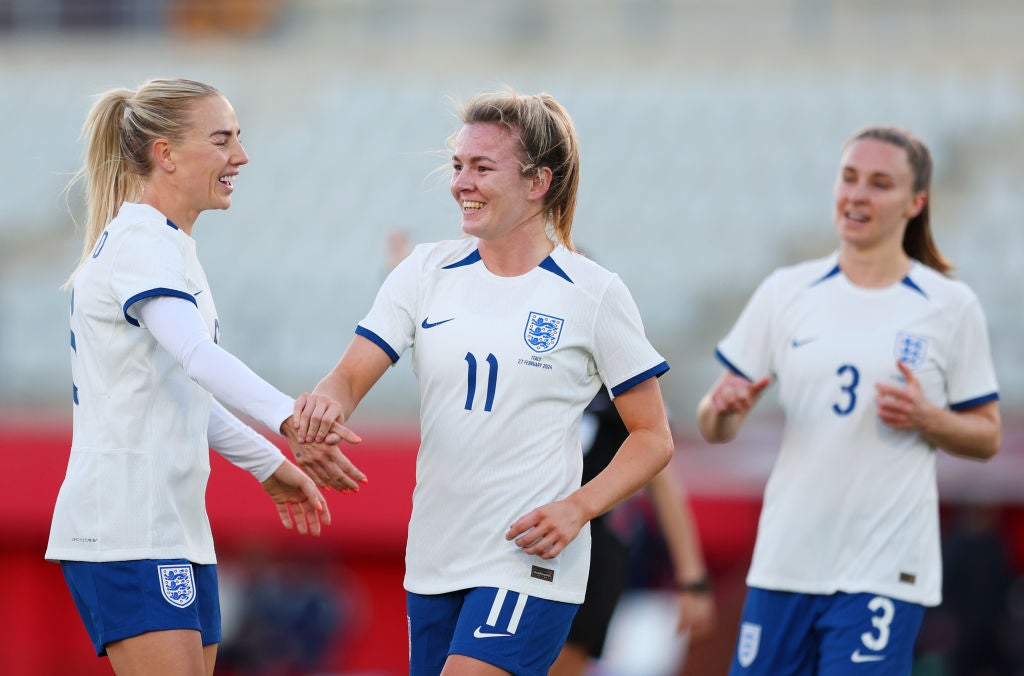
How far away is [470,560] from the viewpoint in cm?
403

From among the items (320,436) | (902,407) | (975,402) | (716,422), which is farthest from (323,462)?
(975,402)

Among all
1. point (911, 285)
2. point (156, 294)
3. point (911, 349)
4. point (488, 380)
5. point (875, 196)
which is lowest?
point (488, 380)

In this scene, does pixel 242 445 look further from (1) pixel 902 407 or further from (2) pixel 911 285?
(2) pixel 911 285

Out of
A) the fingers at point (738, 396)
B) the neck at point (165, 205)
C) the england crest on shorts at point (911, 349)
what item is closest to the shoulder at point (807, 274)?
the england crest on shorts at point (911, 349)

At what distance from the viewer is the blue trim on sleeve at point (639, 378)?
413cm

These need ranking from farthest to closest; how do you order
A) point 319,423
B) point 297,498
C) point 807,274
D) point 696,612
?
point 696,612
point 807,274
point 297,498
point 319,423

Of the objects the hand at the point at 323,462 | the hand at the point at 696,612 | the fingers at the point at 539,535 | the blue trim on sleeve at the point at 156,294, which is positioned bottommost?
the hand at the point at 696,612

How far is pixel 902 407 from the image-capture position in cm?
489

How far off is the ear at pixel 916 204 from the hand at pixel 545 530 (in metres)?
2.18

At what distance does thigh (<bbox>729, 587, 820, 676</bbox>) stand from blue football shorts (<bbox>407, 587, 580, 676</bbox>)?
1.22 meters

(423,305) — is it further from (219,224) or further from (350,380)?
(219,224)

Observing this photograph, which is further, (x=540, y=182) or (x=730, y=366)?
(x=730, y=366)

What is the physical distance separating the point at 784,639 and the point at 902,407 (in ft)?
3.03

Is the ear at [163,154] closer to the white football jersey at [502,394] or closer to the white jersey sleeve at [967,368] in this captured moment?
the white football jersey at [502,394]
